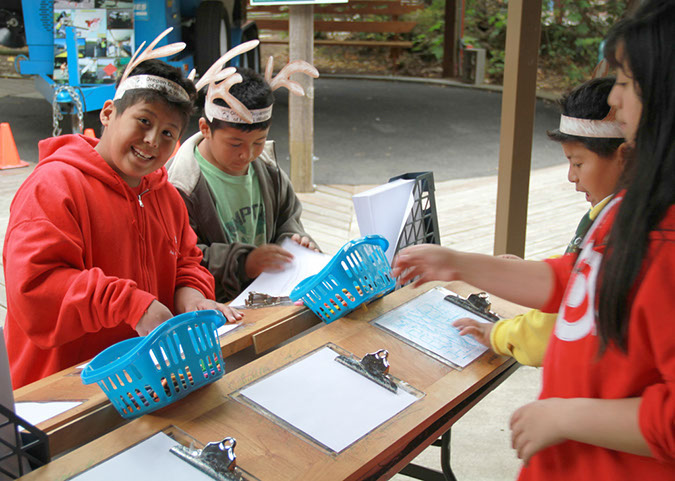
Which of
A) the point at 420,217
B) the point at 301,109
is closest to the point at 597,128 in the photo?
the point at 420,217

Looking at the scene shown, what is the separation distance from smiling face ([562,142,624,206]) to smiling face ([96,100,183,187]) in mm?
1069

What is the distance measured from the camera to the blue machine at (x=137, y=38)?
5566mm

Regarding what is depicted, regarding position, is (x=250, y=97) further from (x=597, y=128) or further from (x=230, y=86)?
(x=597, y=128)

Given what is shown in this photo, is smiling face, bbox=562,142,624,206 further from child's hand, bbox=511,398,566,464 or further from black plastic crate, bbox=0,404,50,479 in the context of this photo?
black plastic crate, bbox=0,404,50,479

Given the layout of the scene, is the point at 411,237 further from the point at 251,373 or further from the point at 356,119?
the point at 356,119

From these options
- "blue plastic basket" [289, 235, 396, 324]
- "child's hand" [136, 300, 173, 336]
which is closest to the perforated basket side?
"blue plastic basket" [289, 235, 396, 324]

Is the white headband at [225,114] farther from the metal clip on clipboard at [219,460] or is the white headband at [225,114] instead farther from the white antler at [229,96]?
the metal clip on clipboard at [219,460]

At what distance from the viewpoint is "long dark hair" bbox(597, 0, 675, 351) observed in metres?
0.86

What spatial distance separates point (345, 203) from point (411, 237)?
330 cm

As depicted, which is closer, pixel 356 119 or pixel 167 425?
pixel 167 425

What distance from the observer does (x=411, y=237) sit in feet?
6.08

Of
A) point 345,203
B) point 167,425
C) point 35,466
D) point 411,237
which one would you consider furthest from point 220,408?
point 345,203

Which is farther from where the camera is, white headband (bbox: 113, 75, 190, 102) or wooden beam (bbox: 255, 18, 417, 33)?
wooden beam (bbox: 255, 18, 417, 33)

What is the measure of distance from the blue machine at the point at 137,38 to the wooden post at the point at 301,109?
1.75 m
